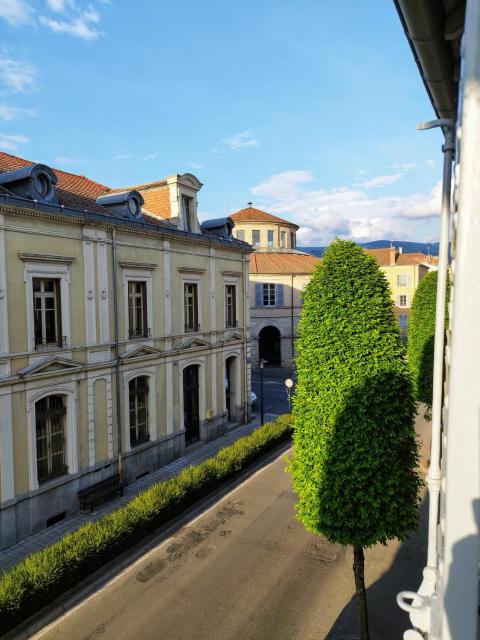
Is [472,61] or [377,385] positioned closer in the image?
[472,61]

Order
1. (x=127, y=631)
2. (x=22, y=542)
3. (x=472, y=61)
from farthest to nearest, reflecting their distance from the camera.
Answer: (x=22, y=542), (x=127, y=631), (x=472, y=61)

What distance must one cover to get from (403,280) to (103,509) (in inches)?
1973

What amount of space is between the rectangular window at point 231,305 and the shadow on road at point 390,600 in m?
13.9

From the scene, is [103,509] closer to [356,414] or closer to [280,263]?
[356,414]

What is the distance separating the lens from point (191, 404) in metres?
21.7

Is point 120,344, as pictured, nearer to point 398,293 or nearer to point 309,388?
point 309,388

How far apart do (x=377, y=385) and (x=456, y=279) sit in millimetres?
6547

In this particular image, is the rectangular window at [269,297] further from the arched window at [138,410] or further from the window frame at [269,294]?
the arched window at [138,410]

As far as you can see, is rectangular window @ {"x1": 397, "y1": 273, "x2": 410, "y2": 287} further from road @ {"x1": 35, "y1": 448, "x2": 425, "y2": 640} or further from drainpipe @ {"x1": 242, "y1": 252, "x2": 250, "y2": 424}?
road @ {"x1": 35, "y1": 448, "x2": 425, "y2": 640}

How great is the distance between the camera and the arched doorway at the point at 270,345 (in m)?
45.4

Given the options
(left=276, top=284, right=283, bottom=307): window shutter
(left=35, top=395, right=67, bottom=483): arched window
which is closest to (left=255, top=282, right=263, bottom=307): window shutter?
(left=276, top=284, right=283, bottom=307): window shutter

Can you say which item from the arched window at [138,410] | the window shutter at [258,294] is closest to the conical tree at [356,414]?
the arched window at [138,410]

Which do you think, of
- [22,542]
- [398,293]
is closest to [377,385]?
[22,542]

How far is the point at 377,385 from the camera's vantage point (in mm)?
8484
